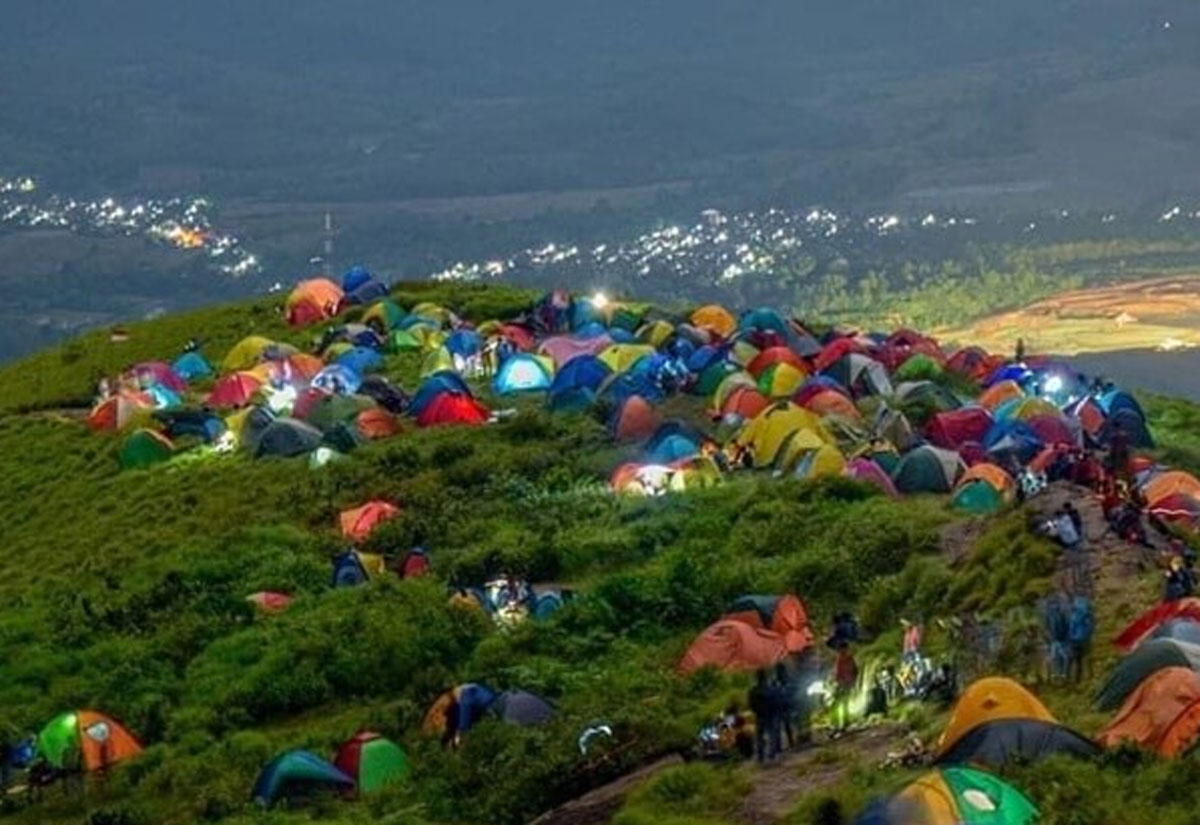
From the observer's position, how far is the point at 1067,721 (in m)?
15.6

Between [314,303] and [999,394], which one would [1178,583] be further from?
[314,303]

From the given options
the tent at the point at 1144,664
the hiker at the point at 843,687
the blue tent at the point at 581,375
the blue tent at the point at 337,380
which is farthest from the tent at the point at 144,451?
the tent at the point at 1144,664

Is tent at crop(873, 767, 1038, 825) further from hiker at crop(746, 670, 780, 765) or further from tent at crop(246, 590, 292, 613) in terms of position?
tent at crop(246, 590, 292, 613)

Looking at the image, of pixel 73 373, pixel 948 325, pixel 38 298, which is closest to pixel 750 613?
pixel 73 373

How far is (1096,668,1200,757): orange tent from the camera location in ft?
46.9

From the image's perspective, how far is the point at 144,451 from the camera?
36969 mm

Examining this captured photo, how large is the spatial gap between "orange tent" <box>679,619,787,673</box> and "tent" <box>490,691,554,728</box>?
193 cm

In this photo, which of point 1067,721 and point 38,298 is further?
point 38,298

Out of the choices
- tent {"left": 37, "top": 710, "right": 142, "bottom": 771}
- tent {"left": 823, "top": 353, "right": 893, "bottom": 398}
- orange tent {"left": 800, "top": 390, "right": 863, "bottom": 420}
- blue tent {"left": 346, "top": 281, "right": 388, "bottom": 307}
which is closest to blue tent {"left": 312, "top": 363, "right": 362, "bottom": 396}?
orange tent {"left": 800, "top": 390, "right": 863, "bottom": 420}

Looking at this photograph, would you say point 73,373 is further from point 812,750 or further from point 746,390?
point 812,750

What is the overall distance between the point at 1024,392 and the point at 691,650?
1844cm

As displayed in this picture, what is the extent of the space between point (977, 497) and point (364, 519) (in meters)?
10.3

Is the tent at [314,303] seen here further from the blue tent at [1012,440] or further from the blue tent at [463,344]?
the blue tent at [1012,440]

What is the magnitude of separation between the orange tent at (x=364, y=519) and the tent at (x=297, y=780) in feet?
33.9
